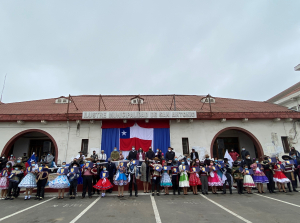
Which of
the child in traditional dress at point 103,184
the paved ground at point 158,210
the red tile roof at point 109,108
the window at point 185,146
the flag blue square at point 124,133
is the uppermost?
the red tile roof at point 109,108

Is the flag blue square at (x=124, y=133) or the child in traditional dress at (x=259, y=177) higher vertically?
the flag blue square at (x=124, y=133)

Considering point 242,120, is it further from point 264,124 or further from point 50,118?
point 50,118

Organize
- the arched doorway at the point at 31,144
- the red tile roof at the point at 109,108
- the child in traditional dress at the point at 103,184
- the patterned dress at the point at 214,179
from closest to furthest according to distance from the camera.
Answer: the child in traditional dress at the point at 103,184 → the patterned dress at the point at 214,179 → the red tile roof at the point at 109,108 → the arched doorway at the point at 31,144

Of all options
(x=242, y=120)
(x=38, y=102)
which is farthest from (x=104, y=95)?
(x=242, y=120)

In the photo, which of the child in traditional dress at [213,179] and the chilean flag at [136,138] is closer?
the child in traditional dress at [213,179]

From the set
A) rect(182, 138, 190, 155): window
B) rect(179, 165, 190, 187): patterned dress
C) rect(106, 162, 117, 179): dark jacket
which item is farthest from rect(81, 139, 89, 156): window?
rect(179, 165, 190, 187): patterned dress

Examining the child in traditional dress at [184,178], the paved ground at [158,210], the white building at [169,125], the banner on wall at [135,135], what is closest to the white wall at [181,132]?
the white building at [169,125]

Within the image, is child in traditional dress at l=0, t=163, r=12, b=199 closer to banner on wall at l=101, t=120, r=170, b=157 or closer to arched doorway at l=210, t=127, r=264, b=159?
banner on wall at l=101, t=120, r=170, b=157

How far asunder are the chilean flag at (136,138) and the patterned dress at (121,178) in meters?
3.72

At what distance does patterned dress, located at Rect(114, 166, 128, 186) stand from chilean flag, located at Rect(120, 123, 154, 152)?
3.72 m

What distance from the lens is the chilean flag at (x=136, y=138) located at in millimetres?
12367

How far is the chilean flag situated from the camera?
487 inches

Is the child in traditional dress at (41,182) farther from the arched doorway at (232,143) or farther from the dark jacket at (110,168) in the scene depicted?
the arched doorway at (232,143)

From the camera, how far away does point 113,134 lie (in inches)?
495
